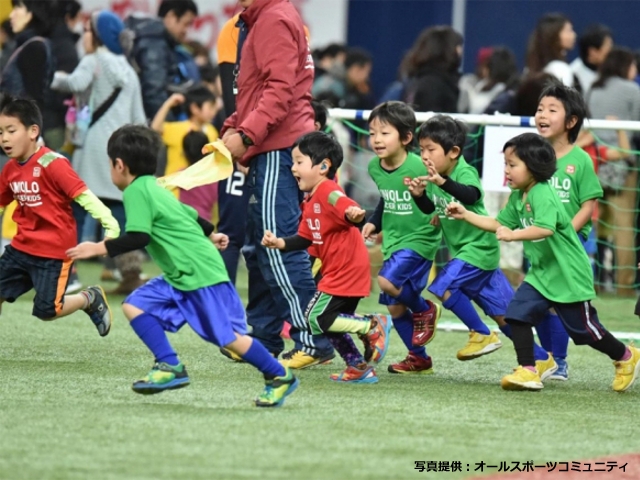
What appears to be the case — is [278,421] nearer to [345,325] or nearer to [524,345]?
[345,325]

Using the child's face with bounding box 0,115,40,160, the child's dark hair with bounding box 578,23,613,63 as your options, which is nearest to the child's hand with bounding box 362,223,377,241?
the child's face with bounding box 0,115,40,160

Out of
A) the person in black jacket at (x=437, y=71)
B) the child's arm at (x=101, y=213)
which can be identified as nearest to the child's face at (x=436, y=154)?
the child's arm at (x=101, y=213)

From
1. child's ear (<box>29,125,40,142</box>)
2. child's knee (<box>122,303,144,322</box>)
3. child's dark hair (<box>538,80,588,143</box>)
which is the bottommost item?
child's knee (<box>122,303,144,322</box>)

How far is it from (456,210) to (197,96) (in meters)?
4.89

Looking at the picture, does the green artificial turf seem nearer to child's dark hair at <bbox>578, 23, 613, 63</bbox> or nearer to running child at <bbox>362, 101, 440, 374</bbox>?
running child at <bbox>362, 101, 440, 374</bbox>

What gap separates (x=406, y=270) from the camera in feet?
21.4

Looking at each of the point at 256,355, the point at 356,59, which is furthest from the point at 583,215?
the point at 356,59

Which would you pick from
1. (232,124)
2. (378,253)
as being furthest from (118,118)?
(232,124)

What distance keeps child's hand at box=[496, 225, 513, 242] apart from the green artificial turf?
2.38 feet

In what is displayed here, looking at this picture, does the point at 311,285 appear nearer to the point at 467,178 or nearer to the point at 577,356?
the point at 467,178

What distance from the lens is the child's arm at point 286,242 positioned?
19.4ft

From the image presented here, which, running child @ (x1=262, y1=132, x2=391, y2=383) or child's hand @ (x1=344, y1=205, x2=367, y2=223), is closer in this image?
child's hand @ (x1=344, y1=205, x2=367, y2=223)

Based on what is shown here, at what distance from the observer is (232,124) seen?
669 centimetres

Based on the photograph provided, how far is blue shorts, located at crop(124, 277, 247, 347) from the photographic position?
5312mm
